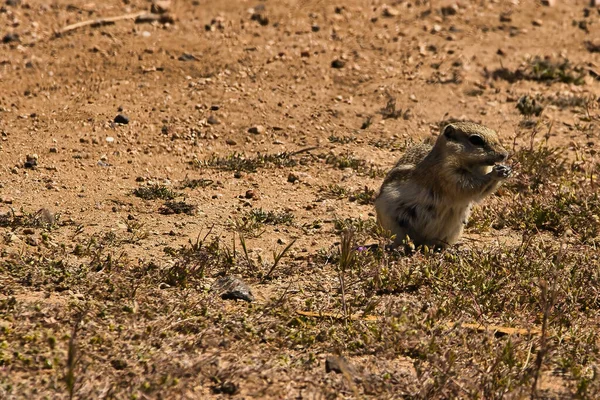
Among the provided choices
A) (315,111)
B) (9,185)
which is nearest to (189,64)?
(315,111)

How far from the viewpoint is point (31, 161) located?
880 centimetres

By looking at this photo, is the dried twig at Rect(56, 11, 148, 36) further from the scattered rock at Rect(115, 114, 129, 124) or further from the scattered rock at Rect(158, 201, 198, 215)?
the scattered rock at Rect(158, 201, 198, 215)

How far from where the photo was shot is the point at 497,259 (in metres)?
6.72

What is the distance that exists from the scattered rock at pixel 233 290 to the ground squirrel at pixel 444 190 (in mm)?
1589

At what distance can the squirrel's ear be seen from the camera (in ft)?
24.4

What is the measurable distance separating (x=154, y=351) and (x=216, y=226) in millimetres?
2489

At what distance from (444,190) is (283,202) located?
5.47 ft

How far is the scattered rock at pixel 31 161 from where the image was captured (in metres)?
8.75

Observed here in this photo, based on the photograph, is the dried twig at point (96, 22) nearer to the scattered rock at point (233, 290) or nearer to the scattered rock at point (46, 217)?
the scattered rock at point (46, 217)

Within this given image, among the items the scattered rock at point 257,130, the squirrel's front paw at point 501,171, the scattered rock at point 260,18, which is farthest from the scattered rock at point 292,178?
the scattered rock at point 260,18

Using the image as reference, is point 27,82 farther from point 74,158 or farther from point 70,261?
point 70,261

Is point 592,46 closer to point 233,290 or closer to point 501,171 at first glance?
point 501,171

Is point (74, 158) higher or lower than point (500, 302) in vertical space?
lower

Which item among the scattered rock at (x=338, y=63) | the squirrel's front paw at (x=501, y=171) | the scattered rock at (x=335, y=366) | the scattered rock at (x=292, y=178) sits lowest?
the scattered rock at (x=292, y=178)
